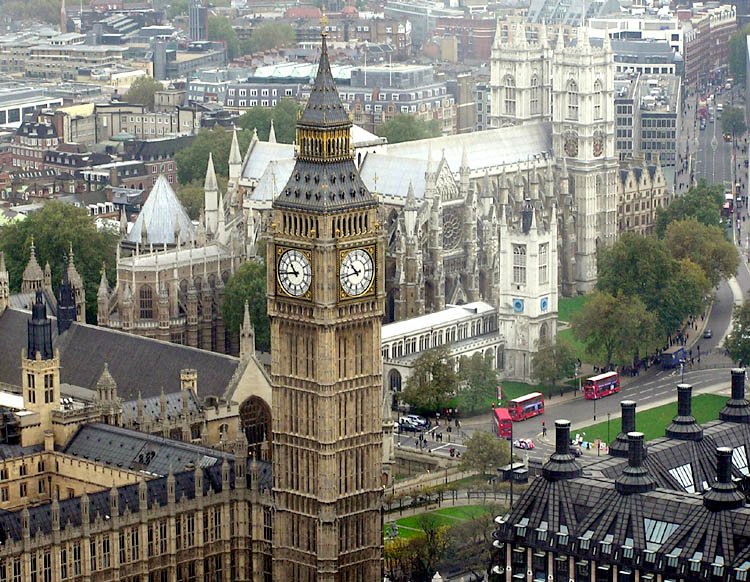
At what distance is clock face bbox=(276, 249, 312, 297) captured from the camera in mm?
170125

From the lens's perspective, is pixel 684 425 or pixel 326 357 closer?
pixel 326 357

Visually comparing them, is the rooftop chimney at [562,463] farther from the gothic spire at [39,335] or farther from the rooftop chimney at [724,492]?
the gothic spire at [39,335]

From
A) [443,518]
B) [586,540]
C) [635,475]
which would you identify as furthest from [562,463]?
[443,518]

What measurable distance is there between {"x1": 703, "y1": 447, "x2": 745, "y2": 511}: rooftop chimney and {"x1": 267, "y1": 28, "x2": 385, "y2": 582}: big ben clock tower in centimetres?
2263

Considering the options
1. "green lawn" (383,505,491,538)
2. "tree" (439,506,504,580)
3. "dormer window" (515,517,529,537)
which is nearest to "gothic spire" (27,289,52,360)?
"green lawn" (383,505,491,538)

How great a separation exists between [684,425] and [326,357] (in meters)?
24.1

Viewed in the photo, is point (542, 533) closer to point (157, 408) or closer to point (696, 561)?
point (696, 561)

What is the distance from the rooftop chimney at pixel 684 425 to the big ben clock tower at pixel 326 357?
18783 millimetres

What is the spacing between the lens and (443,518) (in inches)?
7736

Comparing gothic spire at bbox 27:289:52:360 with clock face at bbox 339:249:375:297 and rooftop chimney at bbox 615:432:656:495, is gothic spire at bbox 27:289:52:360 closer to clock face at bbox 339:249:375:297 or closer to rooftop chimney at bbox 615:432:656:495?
clock face at bbox 339:249:375:297

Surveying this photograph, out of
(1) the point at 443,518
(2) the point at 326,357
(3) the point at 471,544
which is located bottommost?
(1) the point at 443,518

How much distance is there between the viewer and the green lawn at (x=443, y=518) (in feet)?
637

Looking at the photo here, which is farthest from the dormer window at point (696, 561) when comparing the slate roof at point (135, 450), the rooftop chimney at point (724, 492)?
the slate roof at point (135, 450)

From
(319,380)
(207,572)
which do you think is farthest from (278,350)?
(207,572)
